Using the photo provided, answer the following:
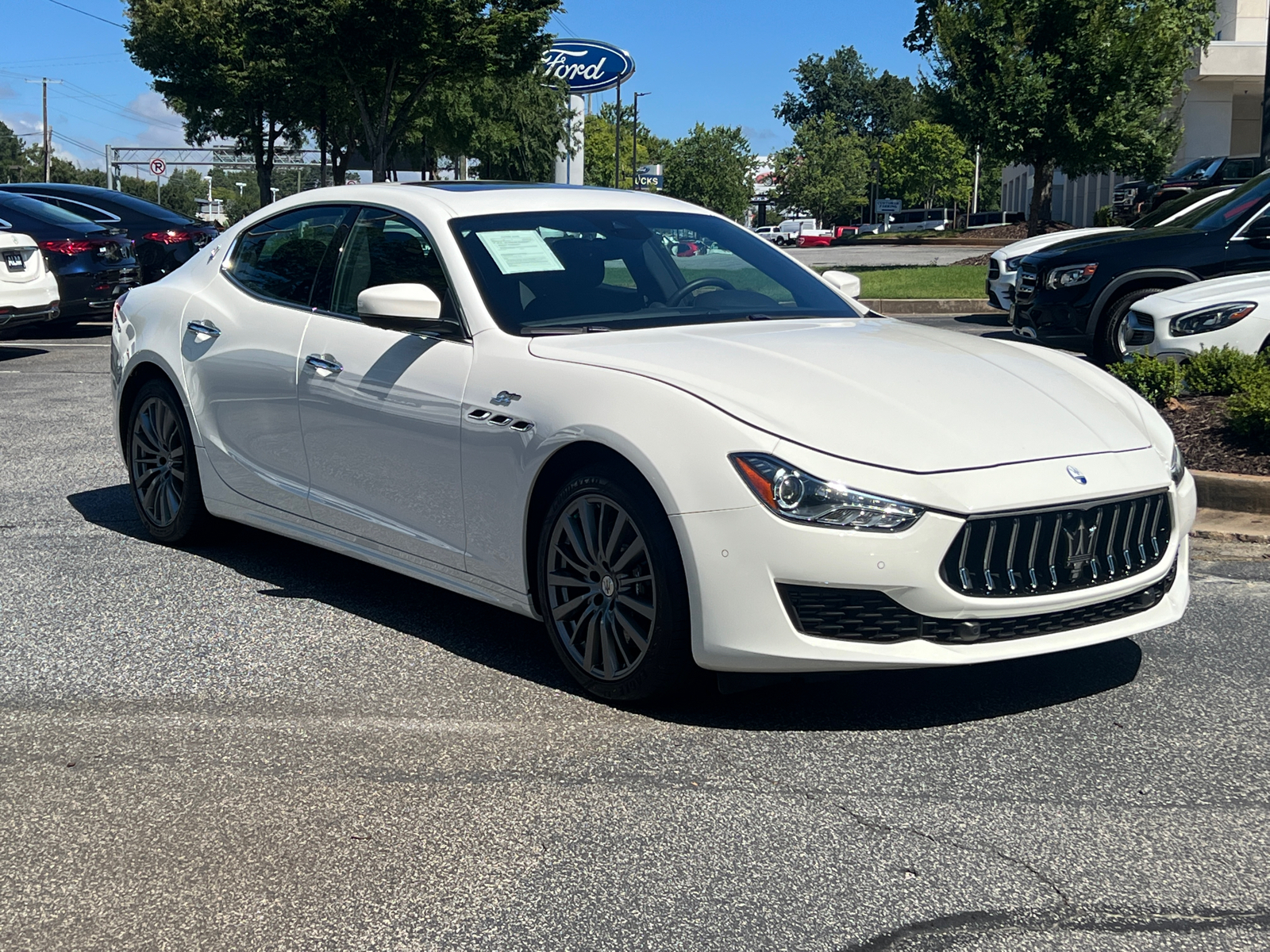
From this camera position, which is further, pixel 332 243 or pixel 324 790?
pixel 332 243

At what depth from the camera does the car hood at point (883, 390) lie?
12.9 ft

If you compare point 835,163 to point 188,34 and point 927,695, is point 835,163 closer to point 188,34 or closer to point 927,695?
point 188,34

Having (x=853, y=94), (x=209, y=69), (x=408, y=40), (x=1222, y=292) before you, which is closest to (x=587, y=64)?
(x=408, y=40)

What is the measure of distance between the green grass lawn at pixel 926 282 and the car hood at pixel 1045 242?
264 cm

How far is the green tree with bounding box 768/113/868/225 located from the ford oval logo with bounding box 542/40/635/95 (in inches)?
2700

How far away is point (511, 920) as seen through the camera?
3018mm

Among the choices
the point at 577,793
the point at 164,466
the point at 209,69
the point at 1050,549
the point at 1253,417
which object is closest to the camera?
the point at 577,793

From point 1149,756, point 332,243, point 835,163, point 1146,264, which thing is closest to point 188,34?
point 1146,264

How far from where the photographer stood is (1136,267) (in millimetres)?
12125

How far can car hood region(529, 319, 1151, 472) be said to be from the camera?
155 inches

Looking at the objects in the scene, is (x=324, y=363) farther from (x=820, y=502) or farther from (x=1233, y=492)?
(x=1233, y=492)

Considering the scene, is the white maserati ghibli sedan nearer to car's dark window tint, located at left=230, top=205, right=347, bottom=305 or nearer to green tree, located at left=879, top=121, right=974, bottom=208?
car's dark window tint, located at left=230, top=205, right=347, bottom=305

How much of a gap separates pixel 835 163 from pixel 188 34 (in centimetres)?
7263

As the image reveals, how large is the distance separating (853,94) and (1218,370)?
140 m
